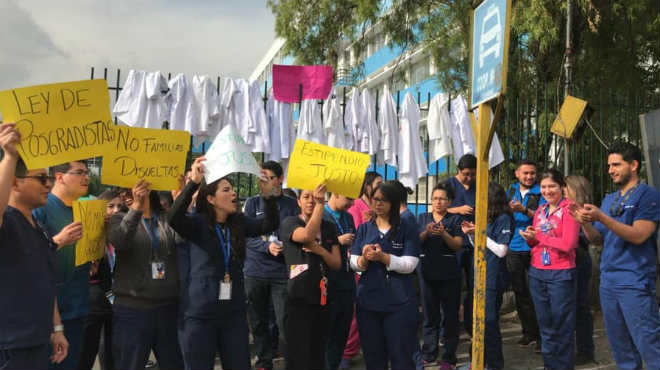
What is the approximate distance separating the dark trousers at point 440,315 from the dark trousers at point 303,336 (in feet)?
5.51

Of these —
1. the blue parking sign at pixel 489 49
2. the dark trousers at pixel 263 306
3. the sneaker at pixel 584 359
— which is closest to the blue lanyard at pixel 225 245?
the dark trousers at pixel 263 306

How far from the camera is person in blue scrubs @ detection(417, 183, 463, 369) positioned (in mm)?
5410

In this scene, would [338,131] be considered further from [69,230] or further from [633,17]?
[633,17]

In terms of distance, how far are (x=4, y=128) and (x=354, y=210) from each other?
3.77 meters

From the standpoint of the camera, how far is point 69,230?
3.22m

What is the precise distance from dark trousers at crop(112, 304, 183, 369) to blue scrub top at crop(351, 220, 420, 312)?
134 cm

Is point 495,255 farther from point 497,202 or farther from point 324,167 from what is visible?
point 324,167

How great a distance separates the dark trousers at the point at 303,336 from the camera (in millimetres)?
4129

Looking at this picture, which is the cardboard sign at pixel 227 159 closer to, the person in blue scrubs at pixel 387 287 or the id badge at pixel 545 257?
the person in blue scrubs at pixel 387 287

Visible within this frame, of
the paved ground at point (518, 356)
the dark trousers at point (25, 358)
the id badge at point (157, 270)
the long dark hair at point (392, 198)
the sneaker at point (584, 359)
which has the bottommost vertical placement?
the paved ground at point (518, 356)

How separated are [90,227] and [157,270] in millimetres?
500

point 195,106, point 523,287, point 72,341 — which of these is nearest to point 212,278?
point 72,341

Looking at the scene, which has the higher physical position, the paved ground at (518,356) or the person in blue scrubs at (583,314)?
the person in blue scrubs at (583,314)

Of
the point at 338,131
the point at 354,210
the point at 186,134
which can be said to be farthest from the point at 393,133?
the point at 186,134
